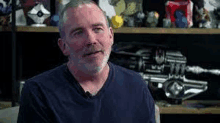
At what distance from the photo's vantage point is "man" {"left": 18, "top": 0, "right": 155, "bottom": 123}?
679mm

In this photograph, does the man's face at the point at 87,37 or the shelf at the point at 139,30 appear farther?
the shelf at the point at 139,30

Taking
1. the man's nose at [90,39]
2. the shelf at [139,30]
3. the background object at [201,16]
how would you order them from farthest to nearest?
the background object at [201,16] → the shelf at [139,30] → the man's nose at [90,39]

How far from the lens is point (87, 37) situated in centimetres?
68

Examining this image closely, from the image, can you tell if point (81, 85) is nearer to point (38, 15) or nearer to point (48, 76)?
point (48, 76)

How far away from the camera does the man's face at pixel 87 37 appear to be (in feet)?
2.20

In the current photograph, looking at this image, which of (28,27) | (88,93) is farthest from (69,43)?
(28,27)

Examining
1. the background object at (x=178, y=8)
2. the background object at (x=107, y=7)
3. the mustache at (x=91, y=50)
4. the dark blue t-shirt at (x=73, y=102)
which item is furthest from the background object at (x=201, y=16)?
the mustache at (x=91, y=50)

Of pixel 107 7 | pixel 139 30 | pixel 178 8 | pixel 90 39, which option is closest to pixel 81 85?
pixel 90 39

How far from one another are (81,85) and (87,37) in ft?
0.47

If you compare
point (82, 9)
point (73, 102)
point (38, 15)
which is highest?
point (82, 9)

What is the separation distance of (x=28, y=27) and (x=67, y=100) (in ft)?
2.46

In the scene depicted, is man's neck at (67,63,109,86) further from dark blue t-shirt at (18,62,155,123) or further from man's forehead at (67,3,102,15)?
man's forehead at (67,3,102,15)

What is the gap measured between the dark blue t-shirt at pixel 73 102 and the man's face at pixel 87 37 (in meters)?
0.08

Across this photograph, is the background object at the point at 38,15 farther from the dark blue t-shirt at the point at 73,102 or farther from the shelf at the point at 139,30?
the dark blue t-shirt at the point at 73,102
